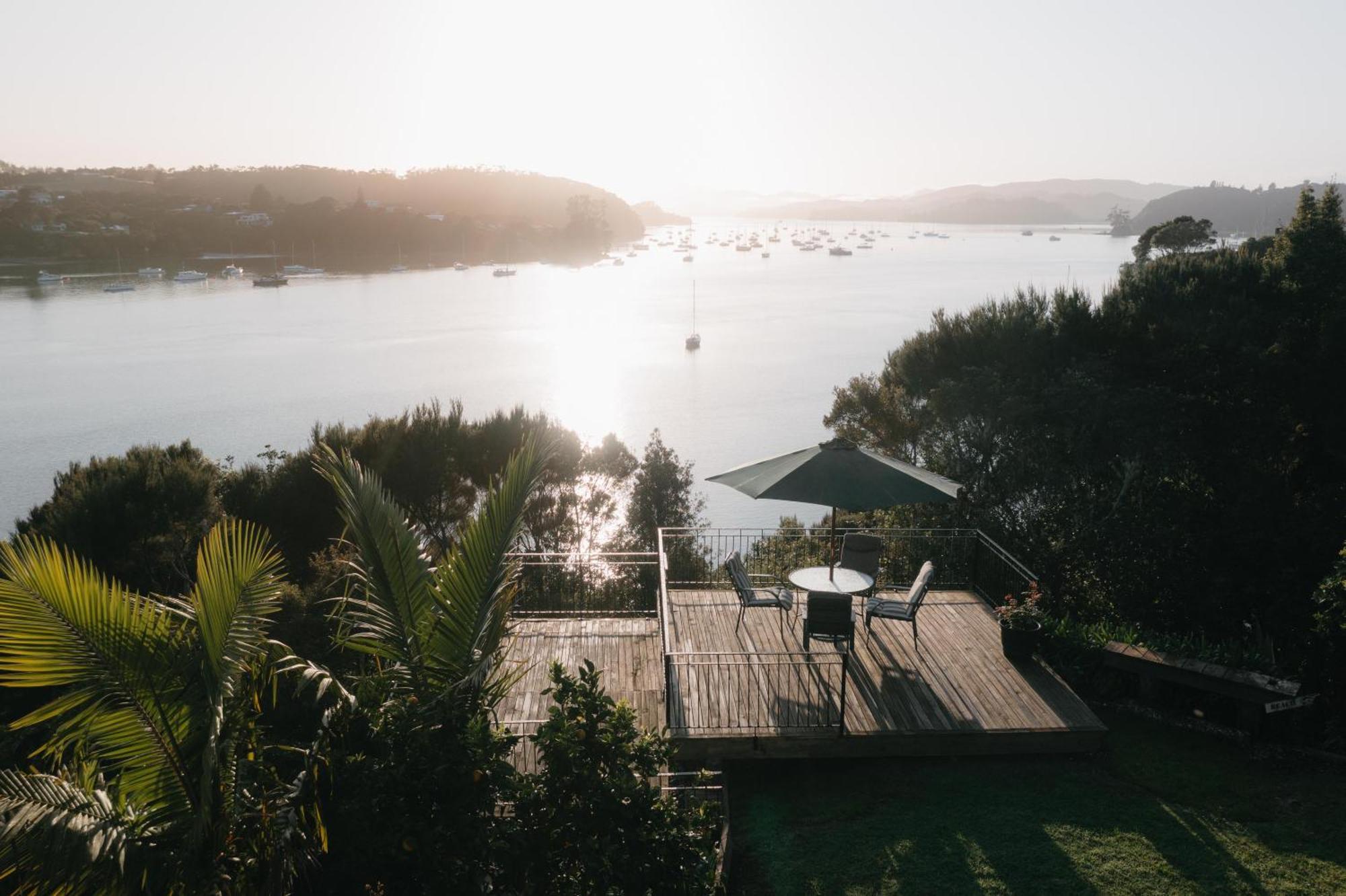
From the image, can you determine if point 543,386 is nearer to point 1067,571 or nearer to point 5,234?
point 1067,571

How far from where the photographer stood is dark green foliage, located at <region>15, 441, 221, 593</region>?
16875 mm

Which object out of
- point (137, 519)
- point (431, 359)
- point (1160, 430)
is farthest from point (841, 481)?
point (431, 359)

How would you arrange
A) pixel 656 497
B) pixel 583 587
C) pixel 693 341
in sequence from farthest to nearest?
pixel 693 341
pixel 656 497
pixel 583 587

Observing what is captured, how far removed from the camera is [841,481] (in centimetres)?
1030

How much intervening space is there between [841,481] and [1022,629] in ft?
8.32

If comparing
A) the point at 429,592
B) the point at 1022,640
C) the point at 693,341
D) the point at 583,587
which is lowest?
the point at 693,341

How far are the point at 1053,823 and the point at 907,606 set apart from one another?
3.26 m

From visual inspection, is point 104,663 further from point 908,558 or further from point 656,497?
point 656,497

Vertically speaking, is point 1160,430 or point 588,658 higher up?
point 1160,430

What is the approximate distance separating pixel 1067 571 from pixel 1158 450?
15.3 feet

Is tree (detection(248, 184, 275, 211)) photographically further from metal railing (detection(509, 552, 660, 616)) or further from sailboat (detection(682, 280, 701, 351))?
metal railing (detection(509, 552, 660, 616))

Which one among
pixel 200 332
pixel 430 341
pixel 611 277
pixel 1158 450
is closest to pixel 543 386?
pixel 430 341

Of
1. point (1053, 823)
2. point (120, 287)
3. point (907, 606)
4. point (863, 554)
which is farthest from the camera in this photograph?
point (120, 287)

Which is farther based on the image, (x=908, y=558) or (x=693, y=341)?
(x=693, y=341)
